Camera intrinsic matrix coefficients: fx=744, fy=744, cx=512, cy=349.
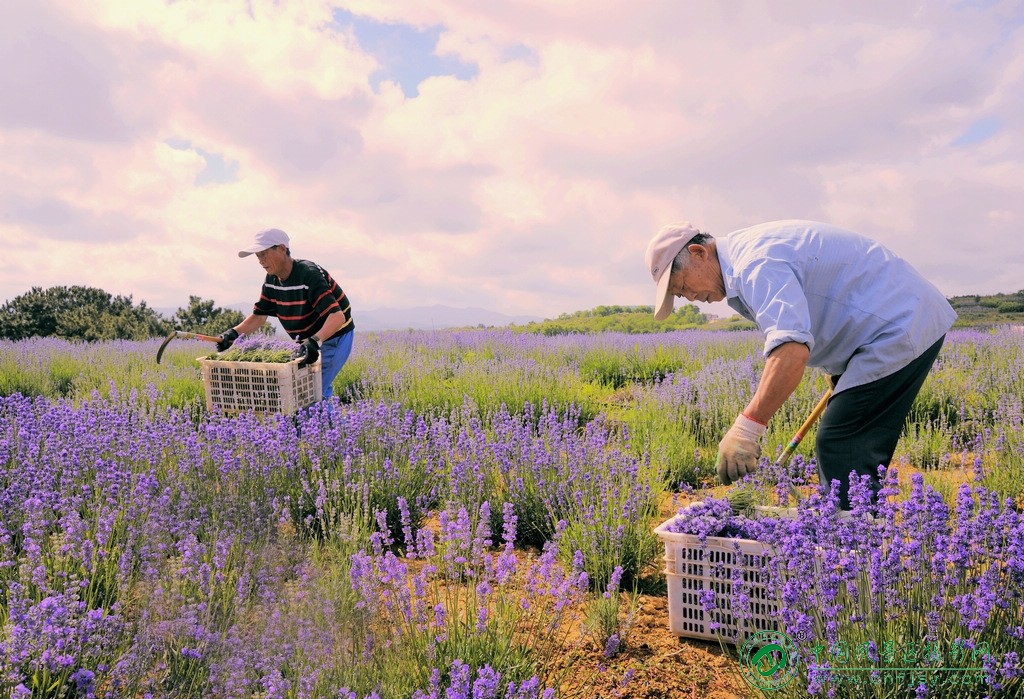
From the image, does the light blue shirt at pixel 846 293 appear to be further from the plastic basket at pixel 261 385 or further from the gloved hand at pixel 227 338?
the gloved hand at pixel 227 338

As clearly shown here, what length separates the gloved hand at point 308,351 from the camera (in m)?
4.98

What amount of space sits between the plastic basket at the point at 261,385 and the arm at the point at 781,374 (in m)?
3.36

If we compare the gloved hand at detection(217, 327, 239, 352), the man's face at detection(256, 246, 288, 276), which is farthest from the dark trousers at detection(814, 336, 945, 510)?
the gloved hand at detection(217, 327, 239, 352)

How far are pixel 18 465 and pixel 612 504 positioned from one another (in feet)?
9.36

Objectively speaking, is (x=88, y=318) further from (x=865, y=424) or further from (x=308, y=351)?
(x=865, y=424)

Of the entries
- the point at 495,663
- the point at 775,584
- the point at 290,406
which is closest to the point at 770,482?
the point at 775,584

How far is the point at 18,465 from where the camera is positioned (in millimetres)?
3602

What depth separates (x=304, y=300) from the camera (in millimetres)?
5070

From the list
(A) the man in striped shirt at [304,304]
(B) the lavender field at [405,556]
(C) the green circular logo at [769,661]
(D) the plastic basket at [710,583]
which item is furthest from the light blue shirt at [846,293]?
(A) the man in striped shirt at [304,304]

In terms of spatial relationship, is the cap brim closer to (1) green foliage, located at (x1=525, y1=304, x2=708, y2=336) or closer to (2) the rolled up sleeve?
(2) the rolled up sleeve

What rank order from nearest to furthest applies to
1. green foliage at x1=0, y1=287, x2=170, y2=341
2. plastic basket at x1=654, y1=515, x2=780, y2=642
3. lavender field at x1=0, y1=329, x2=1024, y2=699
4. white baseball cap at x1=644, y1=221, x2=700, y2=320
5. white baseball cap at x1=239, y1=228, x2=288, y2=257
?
lavender field at x1=0, y1=329, x2=1024, y2=699 → plastic basket at x1=654, y1=515, x2=780, y2=642 → white baseball cap at x1=644, y1=221, x2=700, y2=320 → white baseball cap at x1=239, y1=228, x2=288, y2=257 → green foliage at x1=0, y1=287, x2=170, y2=341

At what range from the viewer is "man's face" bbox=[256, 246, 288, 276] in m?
4.90

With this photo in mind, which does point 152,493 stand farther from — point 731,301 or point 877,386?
point 877,386

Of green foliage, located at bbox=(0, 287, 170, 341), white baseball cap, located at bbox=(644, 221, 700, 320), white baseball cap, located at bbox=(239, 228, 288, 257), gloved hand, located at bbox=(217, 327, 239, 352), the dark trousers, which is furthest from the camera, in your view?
green foliage, located at bbox=(0, 287, 170, 341)
